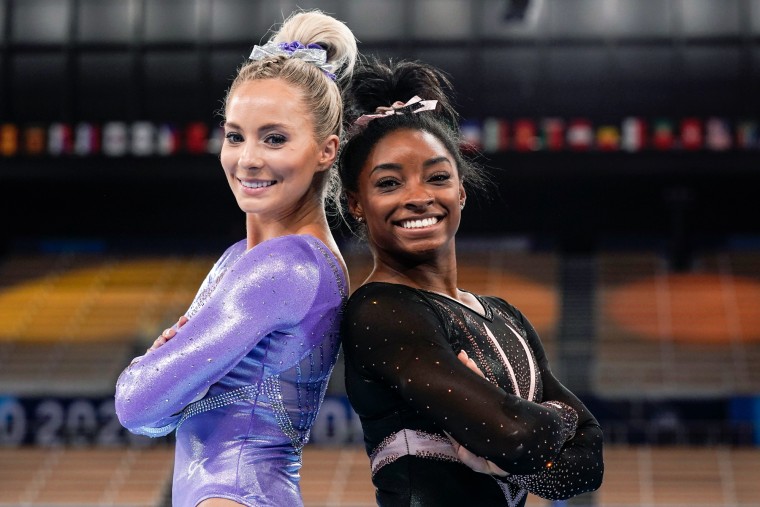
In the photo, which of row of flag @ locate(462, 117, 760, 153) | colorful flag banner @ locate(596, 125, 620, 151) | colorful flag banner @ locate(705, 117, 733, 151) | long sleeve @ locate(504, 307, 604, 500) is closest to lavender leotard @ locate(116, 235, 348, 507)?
long sleeve @ locate(504, 307, 604, 500)

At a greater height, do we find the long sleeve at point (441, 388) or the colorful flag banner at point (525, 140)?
the long sleeve at point (441, 388)

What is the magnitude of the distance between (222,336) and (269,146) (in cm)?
43

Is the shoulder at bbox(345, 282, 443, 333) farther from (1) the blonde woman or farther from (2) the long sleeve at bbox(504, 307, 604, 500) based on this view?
(2) the long sleeve at bbox(504, 307, 604, 500)

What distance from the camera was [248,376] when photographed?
2.00 meters

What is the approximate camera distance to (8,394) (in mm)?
11734

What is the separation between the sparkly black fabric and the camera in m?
1.80

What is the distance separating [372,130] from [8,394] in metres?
10.7

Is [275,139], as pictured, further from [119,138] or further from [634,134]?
[119,138]

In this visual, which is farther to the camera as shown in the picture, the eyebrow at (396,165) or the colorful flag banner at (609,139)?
Result: the colorful flag banner at (609,139)

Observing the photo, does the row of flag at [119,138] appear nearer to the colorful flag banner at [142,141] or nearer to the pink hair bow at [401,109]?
the colorful flag banner at [142,141]

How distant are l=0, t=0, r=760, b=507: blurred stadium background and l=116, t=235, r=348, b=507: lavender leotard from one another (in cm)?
916

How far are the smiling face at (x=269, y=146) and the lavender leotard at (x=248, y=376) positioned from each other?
0.12m

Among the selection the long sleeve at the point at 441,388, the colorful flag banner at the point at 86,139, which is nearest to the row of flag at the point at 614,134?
the colorful flag banner at the point at 86,139

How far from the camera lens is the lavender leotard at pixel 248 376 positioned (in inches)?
75.4
